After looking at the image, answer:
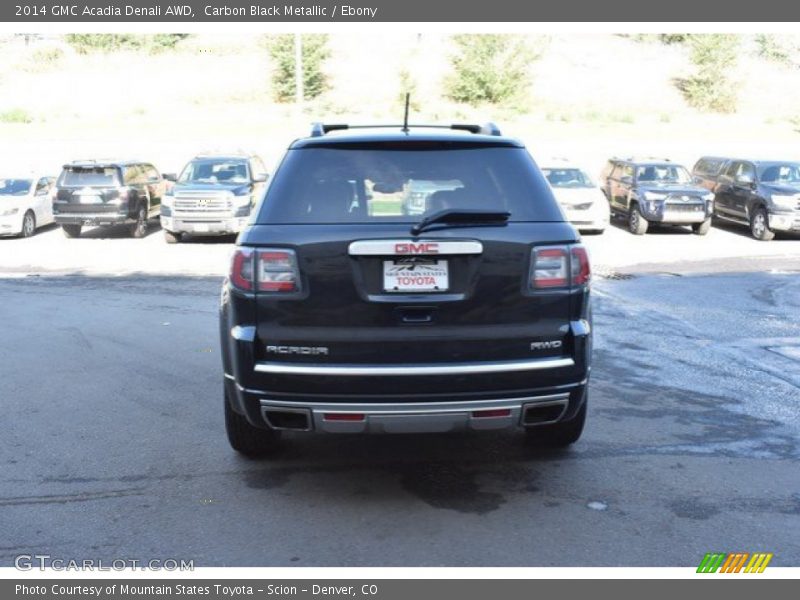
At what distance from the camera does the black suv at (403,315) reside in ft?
15.0

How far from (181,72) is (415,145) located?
55.4m

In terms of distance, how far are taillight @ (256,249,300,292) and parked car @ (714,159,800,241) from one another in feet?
59.1

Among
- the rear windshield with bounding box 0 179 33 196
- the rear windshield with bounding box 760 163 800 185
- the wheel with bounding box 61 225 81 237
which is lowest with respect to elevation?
the wheel with bounding box 61 225 81 237

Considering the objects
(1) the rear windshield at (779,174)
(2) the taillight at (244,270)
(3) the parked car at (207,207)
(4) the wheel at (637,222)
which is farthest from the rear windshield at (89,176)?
(2) the taillight at (244,270)

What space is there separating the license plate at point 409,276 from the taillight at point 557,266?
1.64 ft

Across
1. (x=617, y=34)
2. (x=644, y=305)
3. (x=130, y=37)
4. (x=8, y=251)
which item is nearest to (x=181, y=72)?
(x=130, y=37)

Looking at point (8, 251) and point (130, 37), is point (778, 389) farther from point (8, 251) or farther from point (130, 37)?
point (130, 37)

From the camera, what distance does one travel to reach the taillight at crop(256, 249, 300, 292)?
4629mm

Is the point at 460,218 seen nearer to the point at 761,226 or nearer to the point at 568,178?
the point at 761,226

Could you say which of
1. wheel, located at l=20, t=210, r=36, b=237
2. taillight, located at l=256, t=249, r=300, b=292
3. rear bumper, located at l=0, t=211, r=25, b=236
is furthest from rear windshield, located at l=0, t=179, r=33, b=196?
taillight, located at l=256, t=249, r=300, b=292

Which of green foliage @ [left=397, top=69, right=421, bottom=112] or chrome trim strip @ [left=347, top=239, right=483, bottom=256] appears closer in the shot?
chrome trim strip @ [left=347, top=239, right=483, bottom=256]

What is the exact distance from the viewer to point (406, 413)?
180 inches

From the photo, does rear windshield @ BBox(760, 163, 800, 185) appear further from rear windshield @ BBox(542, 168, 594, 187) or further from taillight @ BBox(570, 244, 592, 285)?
taillight @ BBox(570, 244, 592, 285)

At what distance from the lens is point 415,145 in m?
5.06
